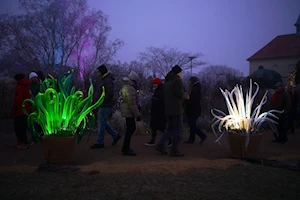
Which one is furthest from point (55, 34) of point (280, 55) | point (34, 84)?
point (280, 55)

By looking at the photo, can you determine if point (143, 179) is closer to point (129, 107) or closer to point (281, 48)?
point (129, 107)

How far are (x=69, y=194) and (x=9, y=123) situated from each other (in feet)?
25.4

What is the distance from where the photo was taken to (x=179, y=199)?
116 inches

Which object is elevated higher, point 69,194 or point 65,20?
point 65,20

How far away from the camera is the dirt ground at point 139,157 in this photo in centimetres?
417

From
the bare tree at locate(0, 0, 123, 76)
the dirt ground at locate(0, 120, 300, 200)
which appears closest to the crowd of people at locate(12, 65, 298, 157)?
the dirt ground at locate(0, 120, 300, 200)

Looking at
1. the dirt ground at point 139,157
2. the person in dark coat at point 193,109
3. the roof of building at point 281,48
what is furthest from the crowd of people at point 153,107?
the roof of building at point 281,48

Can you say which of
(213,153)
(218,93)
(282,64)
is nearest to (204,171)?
(213,153)

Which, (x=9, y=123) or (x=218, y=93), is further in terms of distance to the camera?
(x=218, y=93)

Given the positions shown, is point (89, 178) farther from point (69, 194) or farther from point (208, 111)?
point (208, 111)

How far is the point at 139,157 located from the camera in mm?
5102

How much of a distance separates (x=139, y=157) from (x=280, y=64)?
134 feet

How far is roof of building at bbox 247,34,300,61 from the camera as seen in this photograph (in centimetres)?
3887

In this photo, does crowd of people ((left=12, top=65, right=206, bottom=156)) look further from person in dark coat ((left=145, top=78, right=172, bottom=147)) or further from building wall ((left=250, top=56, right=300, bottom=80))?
building wall ((left=250, top=56, right=300, bottom=80))
